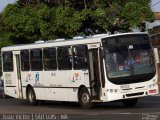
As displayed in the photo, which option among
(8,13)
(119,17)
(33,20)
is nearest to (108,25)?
(119,17)

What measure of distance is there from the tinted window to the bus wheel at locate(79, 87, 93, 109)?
36.4 inches

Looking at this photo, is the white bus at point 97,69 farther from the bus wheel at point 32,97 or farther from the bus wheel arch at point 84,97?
the bus wheel at point 32,97

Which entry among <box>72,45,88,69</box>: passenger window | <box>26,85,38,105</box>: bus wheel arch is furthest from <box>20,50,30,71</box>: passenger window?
<box>72,45,88,69</box>: passenger window

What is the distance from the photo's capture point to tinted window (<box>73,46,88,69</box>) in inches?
886

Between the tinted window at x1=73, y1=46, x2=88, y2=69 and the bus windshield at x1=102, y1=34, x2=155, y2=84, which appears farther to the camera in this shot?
the tinted window at x1=73, y1=46, x2=88, y2=69

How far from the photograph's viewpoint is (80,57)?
22.7 meters

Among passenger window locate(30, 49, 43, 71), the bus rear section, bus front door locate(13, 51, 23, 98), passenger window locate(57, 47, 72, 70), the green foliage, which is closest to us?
the bus rear section

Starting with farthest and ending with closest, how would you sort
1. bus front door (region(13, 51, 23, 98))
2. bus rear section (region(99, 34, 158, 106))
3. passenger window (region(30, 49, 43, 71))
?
bus front door (region(13, 51, 23, 98)) < passenger window (region(30, 49, 43, 71)) < bus rear section (region(99, 34, 158, 106))

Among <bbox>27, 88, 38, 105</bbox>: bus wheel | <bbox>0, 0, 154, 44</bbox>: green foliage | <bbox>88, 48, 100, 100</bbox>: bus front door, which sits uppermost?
<bbox>0, 0, 154, 44</bbox>: green foliage

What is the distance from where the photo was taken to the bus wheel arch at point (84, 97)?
73.4 ft

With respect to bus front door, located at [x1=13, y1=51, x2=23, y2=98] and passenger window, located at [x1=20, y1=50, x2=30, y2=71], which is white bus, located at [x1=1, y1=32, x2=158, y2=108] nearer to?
passenger window, located at [x1=20, y1=50, x2=30, y2=71]

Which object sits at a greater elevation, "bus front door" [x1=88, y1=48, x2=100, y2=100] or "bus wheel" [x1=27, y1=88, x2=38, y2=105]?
"bus front door" [x1=88, y1=48, x2=100, y2=100]

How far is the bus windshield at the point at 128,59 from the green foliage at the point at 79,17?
1279 cm

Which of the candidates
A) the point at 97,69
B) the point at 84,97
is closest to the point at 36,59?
the point at 84,97
